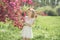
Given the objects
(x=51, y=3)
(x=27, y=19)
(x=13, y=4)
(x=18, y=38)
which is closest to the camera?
(x=13, y=4)

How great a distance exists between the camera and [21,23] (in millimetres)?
7074

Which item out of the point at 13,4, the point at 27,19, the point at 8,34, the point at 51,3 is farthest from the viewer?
the point at 51,3

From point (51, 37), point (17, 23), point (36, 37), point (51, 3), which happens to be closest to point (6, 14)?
point (17, 23)

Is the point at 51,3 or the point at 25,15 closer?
the point at 25,15

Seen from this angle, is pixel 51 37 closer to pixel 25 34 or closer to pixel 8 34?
pixel 8 34

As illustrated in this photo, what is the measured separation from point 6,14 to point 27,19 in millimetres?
681

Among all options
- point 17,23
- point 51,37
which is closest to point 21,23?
point 17,23

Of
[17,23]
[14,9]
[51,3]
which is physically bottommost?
[51,3]

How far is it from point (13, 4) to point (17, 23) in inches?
31.1

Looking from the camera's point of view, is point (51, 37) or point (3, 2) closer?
point (3, 2)

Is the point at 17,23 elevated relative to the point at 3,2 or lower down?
lower down

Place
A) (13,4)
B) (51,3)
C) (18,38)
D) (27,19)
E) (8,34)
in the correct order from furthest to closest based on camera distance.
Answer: (51,3) < (8,34) < (18,38) < (27,19) < (13,4)

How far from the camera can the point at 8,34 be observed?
8.62m

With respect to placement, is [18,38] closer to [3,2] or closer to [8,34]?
[8,34]
